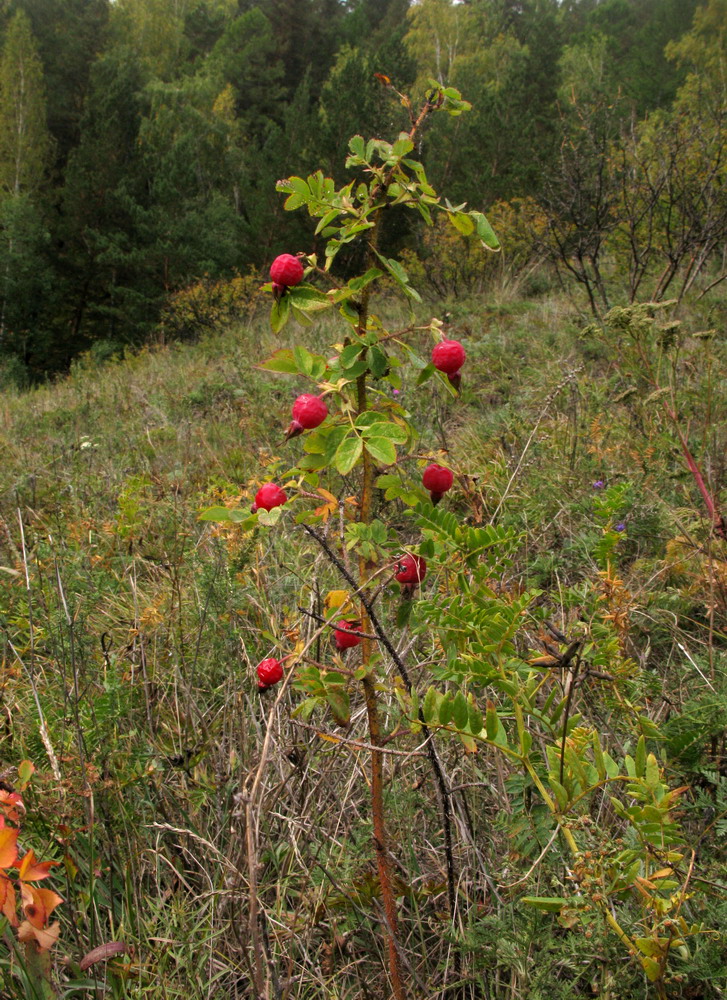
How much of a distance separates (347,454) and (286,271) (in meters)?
0.25

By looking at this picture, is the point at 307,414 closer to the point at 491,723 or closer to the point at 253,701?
the point at 491,723

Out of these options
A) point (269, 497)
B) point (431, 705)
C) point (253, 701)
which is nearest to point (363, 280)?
point (269, 497)

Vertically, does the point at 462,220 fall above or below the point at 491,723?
above

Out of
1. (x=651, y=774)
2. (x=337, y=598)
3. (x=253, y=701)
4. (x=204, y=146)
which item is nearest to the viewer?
(x=651, y=774)

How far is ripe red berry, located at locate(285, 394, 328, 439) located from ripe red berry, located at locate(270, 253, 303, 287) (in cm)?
16

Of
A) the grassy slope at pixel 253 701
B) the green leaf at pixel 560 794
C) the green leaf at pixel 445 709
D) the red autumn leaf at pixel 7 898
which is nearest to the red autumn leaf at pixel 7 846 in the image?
the red autumn leaf at pixel 7 898

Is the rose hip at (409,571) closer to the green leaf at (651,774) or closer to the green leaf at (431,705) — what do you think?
the green leaf at (431,705)

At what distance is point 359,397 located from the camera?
942mm

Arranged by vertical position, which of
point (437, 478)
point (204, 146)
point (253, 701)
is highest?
point (204, 146)

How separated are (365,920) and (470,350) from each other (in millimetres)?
4339

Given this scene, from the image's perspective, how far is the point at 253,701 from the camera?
1.70 metres

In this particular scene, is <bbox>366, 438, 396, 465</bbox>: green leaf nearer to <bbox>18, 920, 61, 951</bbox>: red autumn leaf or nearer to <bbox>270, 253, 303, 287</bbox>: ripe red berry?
<bbox>270, 253, 303, 287</bbox>: ripe red berry

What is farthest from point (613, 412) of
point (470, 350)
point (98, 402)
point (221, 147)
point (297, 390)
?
point (221, 147)

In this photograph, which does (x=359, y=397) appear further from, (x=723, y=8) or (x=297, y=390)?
(x=723, y=8)
